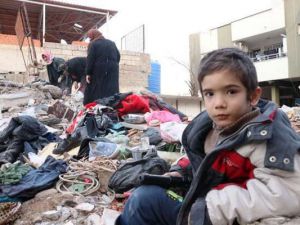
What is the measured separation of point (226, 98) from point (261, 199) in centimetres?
41

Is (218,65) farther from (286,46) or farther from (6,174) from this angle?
(286,46)

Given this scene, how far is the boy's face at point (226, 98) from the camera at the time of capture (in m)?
1.46

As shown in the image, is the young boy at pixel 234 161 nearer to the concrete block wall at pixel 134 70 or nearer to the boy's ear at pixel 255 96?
the boy's ear at pixel 255 96

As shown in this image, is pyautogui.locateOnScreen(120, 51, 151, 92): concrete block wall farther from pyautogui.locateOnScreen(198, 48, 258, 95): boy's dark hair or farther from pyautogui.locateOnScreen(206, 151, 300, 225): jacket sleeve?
pyautogui.locateOnScreen(206, 151, 300, 225): jacket sleeve

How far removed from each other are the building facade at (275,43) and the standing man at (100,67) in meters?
11.7

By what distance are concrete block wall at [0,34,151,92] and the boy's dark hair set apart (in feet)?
31.6

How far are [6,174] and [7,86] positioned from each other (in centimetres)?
698

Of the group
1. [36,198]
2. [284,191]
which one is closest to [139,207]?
[284,191]

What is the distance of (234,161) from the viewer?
1398 millimetres

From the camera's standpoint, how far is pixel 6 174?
3.33 meters

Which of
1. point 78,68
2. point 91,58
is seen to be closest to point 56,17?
point 78,68

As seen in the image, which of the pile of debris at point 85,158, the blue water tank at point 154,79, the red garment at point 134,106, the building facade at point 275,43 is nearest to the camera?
the pile of debris at point 85,158

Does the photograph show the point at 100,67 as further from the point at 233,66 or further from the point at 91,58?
the point at 233,66

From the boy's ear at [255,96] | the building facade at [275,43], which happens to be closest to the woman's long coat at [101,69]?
the boy's ear at [255,96]
